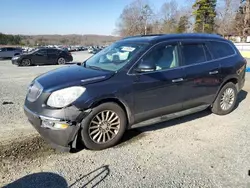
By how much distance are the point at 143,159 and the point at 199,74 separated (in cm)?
204

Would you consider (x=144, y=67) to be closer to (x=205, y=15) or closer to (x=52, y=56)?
(x=52, y=56)

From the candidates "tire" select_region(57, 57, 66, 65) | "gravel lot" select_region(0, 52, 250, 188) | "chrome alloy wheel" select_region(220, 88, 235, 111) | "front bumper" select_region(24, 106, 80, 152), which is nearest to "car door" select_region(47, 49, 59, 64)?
"tire" select_region(57, 57, 66, 65)

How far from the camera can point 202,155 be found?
3.35 metres

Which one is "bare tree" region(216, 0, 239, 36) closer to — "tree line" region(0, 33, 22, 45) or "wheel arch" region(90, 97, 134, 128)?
"wheel arch" region(90, 97, 134, 128)

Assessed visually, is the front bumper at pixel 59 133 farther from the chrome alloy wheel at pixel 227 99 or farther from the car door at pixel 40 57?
the car door at pixel 40 57

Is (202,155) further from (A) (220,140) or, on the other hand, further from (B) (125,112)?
(B) (125,112)

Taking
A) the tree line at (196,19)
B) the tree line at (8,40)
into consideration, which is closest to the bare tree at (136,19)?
the tree line at (196,19)

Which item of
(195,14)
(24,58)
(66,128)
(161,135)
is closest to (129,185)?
(66,128)

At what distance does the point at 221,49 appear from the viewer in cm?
493

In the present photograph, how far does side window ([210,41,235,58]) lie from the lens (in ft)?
15.6

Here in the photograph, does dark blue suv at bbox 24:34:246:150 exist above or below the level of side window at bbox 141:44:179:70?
below

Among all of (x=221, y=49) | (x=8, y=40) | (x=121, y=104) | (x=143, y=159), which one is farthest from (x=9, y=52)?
(x=8, y=40)

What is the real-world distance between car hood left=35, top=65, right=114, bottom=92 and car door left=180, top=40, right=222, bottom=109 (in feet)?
5.05

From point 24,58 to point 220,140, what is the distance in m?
16.2
